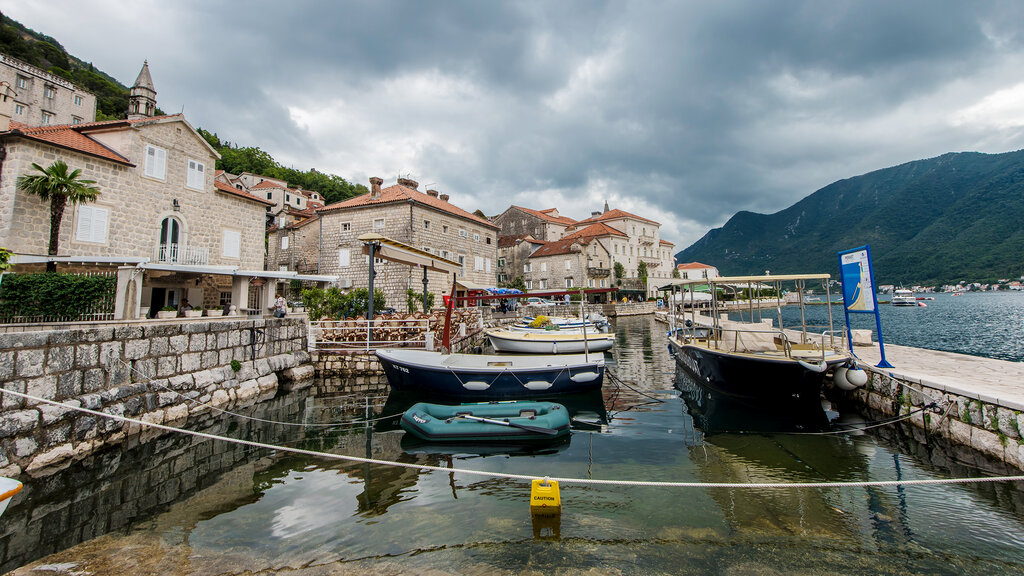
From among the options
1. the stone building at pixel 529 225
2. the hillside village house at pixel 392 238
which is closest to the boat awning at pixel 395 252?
the hillside village house at pixel 392 238

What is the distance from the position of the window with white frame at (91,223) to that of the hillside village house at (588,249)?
39.0 meters

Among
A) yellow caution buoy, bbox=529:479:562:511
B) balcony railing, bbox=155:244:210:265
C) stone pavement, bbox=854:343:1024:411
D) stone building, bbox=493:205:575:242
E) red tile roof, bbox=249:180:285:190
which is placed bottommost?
yellow caution buoy, bbox=529:479:562:511

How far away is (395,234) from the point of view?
27.7 metres

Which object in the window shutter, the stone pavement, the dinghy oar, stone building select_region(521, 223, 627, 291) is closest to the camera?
the stone pavement

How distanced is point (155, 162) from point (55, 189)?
4.17 metres

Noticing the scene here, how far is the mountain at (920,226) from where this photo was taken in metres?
101

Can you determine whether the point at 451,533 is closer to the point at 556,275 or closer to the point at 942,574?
the point at 942,574

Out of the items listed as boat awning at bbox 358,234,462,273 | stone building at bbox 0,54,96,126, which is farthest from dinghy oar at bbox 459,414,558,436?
stone building at bbox 0,54,96,126

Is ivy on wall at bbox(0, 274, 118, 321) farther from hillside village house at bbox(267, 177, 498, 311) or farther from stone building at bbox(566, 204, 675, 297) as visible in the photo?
stone building at bbox(566, 204, 675, 297)

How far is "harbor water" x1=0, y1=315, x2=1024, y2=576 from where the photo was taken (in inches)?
171

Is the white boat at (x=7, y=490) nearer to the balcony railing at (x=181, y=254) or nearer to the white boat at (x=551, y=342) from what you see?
the white boat at (x=551, y=342)

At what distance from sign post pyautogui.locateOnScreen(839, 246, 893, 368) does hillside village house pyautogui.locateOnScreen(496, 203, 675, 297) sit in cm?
3896

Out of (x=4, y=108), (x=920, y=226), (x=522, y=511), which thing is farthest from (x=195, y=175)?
(x=920, y=226)

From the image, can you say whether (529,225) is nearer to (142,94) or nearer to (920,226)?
(142,94)
